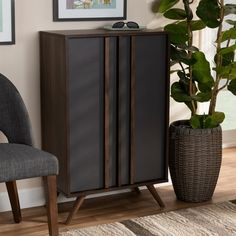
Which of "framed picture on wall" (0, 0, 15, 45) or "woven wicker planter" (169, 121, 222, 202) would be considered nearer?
"framed picture on wall" (0, 0, 15, 45)

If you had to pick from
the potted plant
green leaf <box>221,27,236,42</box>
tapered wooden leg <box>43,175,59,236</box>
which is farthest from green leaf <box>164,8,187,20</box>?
tapered wooden leg <box>43,175,59,236</box>

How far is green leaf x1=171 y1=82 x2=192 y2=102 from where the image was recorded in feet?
12.7

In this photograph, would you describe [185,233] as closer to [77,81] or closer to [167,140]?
[167,140]

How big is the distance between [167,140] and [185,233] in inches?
25.8

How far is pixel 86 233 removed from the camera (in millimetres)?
3438

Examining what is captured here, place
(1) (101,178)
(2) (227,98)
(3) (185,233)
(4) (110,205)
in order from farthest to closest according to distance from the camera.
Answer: (2) (227,98), (4) (110,205), (1) (101,178), (3) (185,233)

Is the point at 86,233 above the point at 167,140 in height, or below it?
below

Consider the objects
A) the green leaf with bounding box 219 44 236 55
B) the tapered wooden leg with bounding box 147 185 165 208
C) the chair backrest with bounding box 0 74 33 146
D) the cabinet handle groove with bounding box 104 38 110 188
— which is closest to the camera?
the chair backrest with bounding box 0 74 33 146

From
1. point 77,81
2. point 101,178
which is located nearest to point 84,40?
point 77,81

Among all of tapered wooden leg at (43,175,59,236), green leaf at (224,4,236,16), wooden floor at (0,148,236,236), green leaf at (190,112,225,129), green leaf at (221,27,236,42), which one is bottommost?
wooden floor at (0,148,236,236)

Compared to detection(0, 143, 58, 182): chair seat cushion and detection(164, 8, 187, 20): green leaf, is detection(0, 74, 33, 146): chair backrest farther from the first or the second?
detection(164, 8, 187, 20): green leaf

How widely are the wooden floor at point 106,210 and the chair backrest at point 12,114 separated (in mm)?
492

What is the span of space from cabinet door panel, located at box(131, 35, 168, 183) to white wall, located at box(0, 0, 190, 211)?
401 millimetres

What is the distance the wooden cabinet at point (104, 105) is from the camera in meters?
3.52
